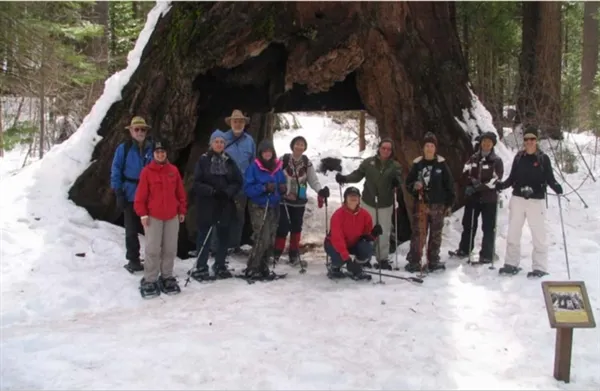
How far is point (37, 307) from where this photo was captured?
5.55m

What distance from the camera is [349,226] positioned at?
671 cm

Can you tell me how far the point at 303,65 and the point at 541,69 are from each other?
6310 mm

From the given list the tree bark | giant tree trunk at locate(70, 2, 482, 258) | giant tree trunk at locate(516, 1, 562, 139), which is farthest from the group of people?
the tree bark

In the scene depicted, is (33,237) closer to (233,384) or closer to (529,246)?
(233,384)

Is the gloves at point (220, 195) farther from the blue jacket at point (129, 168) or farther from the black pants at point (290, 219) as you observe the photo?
the black pants at point (290, 219)

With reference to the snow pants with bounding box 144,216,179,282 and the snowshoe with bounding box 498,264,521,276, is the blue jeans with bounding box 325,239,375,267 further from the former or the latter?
the snow pants with bounding box 144,216,179,282

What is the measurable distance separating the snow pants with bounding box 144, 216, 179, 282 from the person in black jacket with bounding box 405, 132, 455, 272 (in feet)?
9.56

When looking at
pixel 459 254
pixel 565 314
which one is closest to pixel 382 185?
pixel 459 254

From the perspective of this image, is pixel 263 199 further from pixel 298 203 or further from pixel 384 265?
pixel 384 265

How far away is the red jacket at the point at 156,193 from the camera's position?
599cm

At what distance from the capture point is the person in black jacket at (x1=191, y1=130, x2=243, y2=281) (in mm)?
6605

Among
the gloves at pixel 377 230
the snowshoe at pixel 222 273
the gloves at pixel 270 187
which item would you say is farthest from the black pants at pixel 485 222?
the snowshoe at pixel 222 273

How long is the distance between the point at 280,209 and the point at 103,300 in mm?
2554

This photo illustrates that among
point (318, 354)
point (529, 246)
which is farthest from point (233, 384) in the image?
point (529, 246)
